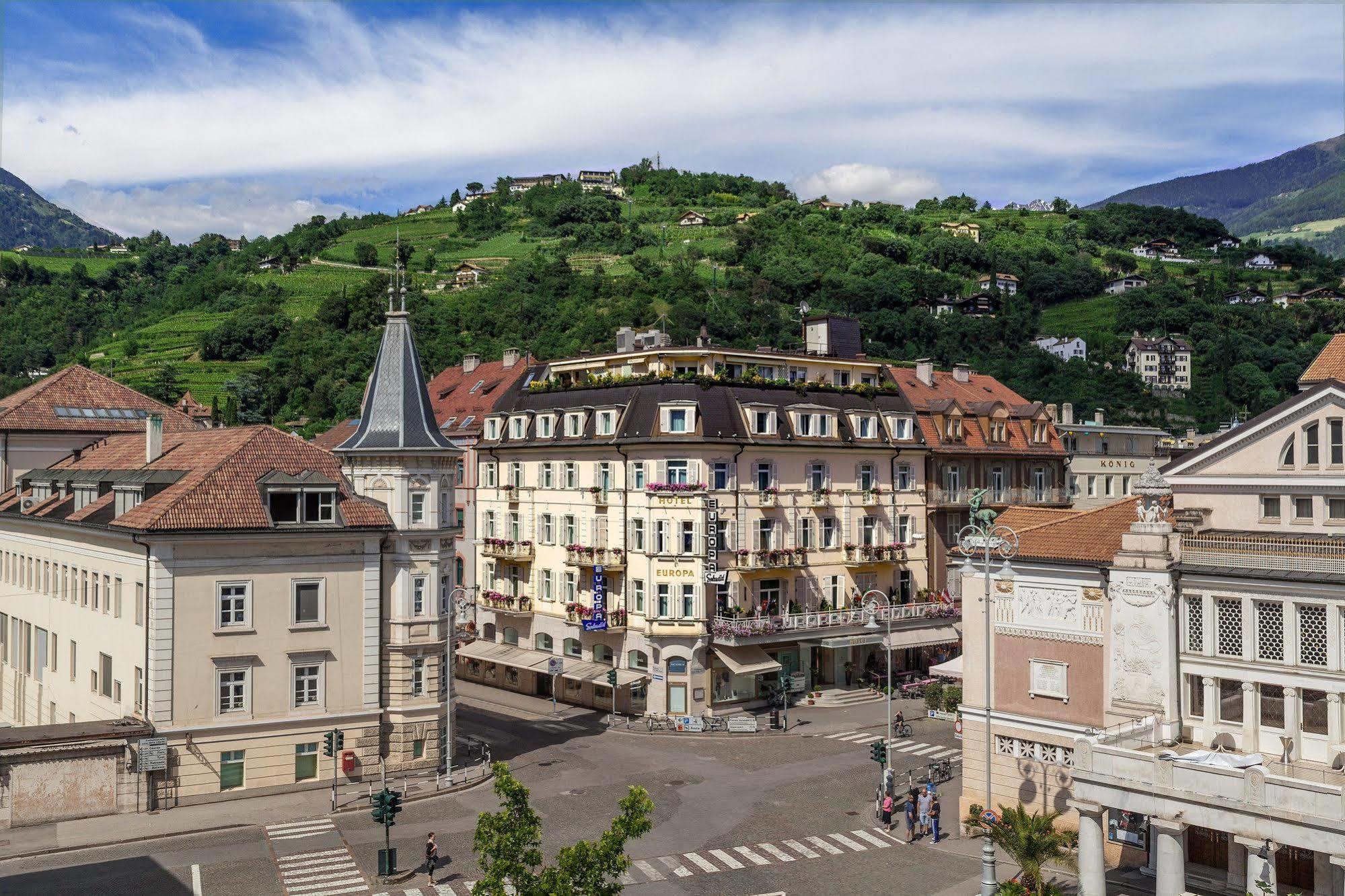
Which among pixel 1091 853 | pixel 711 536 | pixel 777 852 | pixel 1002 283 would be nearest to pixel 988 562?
pixel 1091 853

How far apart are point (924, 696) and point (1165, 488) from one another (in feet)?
102

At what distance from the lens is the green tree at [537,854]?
22766 mm

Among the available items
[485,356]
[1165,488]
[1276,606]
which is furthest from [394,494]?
[485,356]

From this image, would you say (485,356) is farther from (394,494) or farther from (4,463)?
(394,494)

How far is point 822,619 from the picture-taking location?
205 feet

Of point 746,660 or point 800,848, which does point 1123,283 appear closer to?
point 746,660

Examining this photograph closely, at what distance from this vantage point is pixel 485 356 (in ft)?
413

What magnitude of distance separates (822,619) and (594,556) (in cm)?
1251

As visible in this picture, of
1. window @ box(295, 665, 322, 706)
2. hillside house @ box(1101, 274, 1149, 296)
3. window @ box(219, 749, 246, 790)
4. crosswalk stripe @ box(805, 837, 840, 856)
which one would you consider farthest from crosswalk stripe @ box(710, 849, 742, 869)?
hillside house @ box(1101, 274, 1149, 296)

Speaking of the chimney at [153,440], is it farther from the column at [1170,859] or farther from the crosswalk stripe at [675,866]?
the column at [1170,859]

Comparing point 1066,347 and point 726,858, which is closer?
point 726,858

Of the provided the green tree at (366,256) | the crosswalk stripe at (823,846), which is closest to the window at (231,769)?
the crosswalk stripe at (823,846)

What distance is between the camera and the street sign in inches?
1679

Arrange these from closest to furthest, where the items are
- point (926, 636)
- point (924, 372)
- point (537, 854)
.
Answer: point (537, 854), point (926, 636), point (924, 372)
